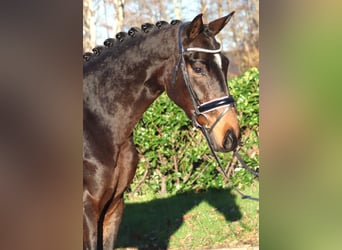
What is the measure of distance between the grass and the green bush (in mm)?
144

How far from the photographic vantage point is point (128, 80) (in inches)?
85.9

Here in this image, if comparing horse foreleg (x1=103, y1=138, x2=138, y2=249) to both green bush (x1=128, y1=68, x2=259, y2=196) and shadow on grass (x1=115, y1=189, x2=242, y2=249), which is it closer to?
shadow on grass (x1=115, y1=189, x2=242, y2=249)

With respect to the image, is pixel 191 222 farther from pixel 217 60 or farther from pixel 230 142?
pixel 217 60

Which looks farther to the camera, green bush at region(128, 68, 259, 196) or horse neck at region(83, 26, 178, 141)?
green bush at region(128, 68, 259, 196)

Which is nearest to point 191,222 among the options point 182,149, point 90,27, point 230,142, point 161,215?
point 161,215

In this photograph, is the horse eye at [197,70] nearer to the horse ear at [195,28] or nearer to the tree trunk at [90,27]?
the horse ear at [195,28]

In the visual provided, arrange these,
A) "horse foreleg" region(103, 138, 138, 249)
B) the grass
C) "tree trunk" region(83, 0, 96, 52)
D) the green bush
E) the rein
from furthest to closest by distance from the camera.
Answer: "tree trunk" region(83, 0, 96, 52) < the green bush < the grass < "horse foreleg" region(103, 138, 138, 249) < the rein

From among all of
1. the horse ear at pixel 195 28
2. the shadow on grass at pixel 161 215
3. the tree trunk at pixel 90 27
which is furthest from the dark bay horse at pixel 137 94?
the tree trunk at pixel 90 27

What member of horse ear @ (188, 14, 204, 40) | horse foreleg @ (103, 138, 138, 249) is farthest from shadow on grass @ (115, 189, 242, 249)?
horse ear @ (188, 14, 204, 40)

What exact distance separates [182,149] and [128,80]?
2.92 m

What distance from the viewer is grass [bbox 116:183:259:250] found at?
4293 millimetres
